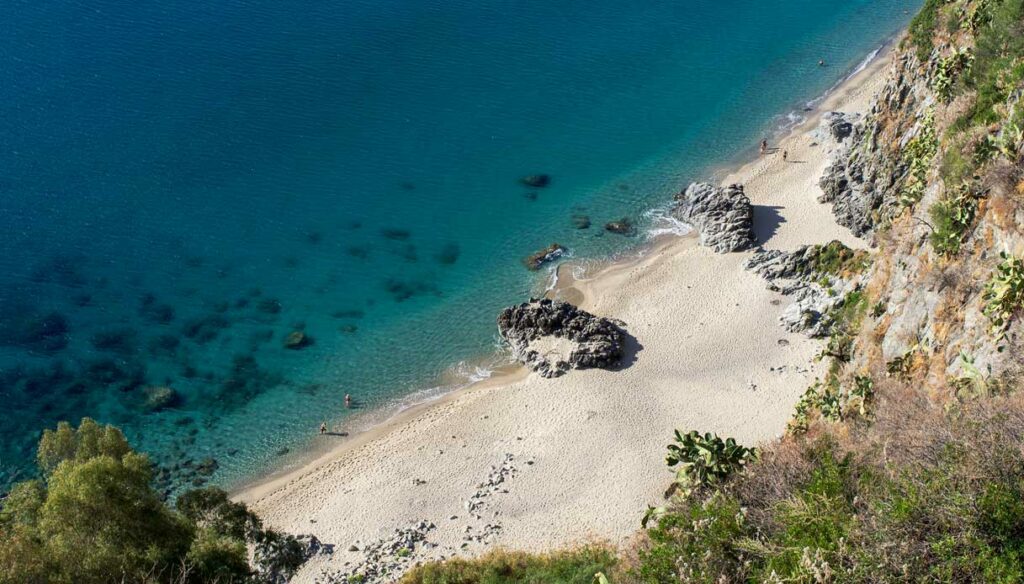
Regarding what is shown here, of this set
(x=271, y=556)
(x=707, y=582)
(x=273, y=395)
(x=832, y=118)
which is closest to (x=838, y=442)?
(x=707, y=582)

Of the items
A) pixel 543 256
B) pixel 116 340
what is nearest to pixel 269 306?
pixel 116 340

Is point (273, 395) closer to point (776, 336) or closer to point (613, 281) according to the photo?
point (613, 281)

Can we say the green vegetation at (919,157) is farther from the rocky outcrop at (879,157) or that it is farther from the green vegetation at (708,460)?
the green vegetation at (708,460)

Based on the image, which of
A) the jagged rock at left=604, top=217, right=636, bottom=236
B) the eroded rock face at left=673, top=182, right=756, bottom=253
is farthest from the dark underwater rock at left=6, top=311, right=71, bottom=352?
the eroded rock face at left=673, top=182, right=756, bottom=253

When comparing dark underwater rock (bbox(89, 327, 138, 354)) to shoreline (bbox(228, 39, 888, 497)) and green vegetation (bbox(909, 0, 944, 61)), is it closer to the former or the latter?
shoreline (bbox(228, 39, 888, 497))

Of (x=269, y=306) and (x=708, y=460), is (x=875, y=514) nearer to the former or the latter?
(x=708, y=460)
